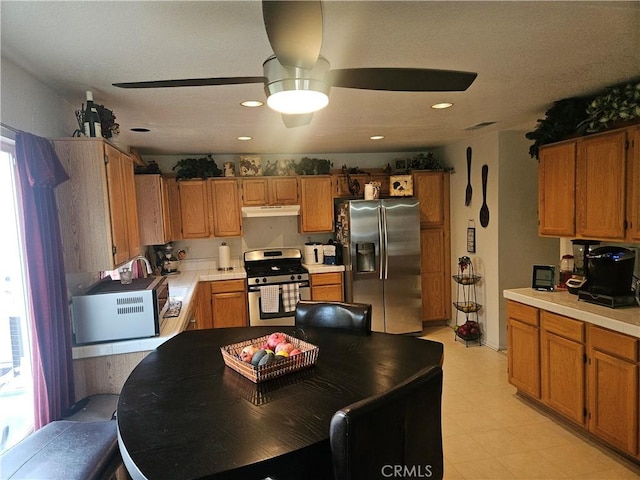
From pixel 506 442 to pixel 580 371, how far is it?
2.25 ft

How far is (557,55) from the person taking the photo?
1982 millimetres

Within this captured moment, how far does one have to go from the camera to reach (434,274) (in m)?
5.07

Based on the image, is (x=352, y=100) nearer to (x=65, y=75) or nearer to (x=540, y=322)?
(x=65, y=75)

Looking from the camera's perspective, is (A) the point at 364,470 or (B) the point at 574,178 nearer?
(A) the point at 364,470

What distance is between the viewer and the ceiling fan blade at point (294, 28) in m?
1.06

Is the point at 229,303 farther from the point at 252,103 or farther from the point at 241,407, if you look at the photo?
the point at 241,407

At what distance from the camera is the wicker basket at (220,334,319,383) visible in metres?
1.54

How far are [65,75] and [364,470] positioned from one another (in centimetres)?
225

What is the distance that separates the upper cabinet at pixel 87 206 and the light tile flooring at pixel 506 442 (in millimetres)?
2401

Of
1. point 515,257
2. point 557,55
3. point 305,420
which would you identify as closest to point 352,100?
point 557,55

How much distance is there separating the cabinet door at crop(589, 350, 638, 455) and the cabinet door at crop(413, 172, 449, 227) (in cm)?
272

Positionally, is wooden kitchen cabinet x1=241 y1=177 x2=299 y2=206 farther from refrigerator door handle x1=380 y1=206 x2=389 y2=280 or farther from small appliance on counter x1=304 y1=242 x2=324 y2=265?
refrigerator door handle x1=380 y1=206 x2=389 y2=280

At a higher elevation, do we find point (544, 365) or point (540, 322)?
point (540, 322)

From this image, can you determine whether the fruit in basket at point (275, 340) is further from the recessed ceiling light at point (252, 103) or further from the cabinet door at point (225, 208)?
the cabinet door at point (225, 208)
